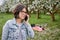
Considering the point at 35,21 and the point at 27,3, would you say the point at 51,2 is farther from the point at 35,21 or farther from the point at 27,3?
the point at 35,21

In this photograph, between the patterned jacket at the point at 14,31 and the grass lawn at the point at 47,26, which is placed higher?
the patterned jacket at the point at 14,31

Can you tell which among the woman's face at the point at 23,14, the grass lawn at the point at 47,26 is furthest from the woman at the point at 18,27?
the grass lawn at the point at 47,26

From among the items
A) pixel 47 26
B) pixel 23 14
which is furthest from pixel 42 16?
pixel 23 14

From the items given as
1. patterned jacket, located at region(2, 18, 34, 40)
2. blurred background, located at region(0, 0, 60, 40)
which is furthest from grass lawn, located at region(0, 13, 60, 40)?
patterned jacket, located at region(2, 18, 34, 40)

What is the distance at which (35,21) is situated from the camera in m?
8.45

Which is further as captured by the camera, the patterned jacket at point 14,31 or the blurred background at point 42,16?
the blurred background at point 42,16

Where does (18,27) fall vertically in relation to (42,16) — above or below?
above

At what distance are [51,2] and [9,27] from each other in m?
3.81

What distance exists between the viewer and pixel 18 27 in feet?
10.9

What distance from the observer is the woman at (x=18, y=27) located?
3.28 metres

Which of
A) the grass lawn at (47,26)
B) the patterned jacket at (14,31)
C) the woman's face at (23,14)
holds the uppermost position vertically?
the woman's face at (23,14)

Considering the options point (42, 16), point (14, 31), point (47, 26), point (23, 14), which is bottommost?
point (47, 26)

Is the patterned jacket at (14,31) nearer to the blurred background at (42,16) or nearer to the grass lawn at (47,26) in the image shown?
the blurred background at (42,16)

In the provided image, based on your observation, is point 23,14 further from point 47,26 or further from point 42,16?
point 42,16
